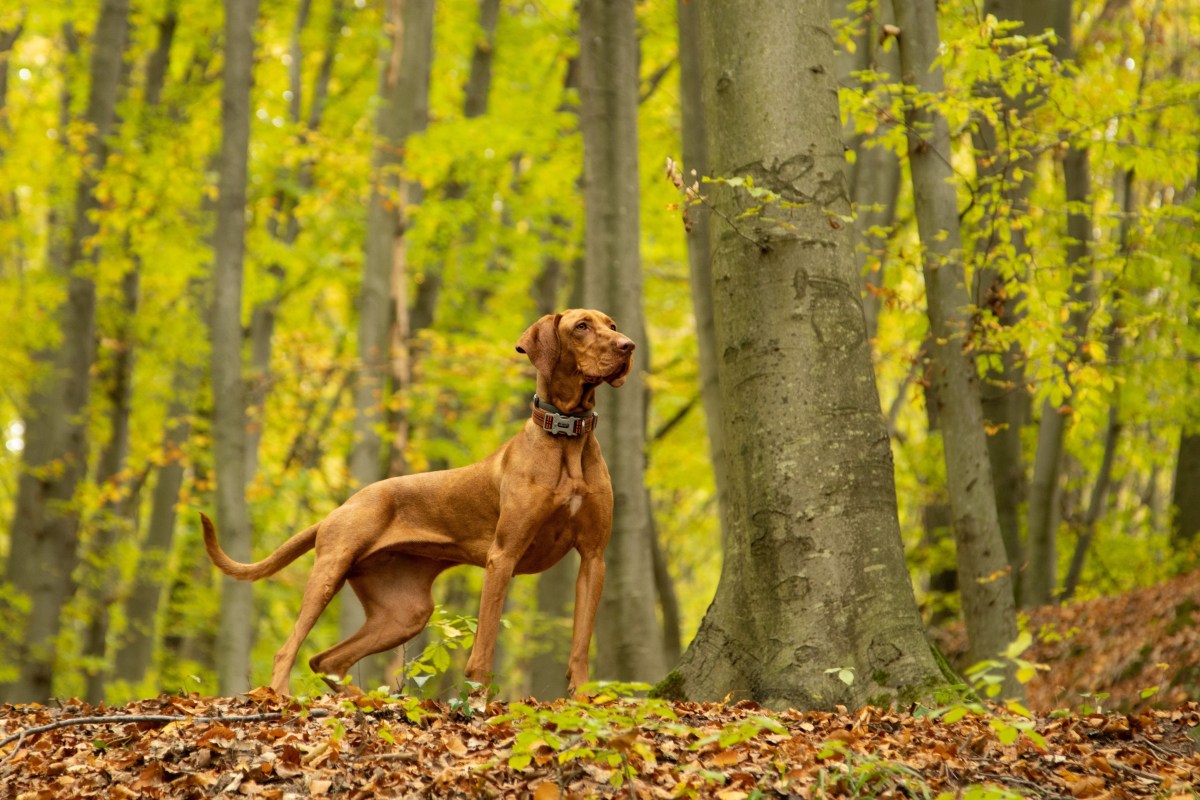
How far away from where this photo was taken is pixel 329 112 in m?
22.0

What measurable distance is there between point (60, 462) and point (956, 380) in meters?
10.6

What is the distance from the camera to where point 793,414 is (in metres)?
5.75

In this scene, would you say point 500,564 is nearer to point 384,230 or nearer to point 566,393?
point 566,393

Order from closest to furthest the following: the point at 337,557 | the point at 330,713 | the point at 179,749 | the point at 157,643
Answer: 1. the point at 179,749
2. the point at 330,713
3. the point at 337,557
4. the point at 157,643

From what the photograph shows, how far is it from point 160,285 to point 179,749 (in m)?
16.7

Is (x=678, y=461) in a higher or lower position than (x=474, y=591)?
higher

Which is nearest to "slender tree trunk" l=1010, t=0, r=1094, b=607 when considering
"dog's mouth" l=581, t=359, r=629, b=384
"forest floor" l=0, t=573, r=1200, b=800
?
"forest floor" l=0, t=573, r=1200, b=800

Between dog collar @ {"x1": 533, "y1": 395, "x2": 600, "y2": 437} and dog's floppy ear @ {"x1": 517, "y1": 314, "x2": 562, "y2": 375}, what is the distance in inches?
7.0

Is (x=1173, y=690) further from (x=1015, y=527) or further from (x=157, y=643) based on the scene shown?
(x=157, y=643)

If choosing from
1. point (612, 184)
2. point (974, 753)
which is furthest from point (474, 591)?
point (974, 753)

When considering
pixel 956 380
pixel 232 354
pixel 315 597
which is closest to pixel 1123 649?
pixel 956 380

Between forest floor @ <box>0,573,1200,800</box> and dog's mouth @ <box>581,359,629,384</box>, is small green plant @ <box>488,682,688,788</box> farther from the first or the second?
dog's mouth @ <box>581,359,629,384</box>

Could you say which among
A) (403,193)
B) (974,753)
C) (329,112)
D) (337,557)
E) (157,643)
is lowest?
(157,643)

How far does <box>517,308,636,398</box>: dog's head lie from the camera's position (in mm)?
5168
